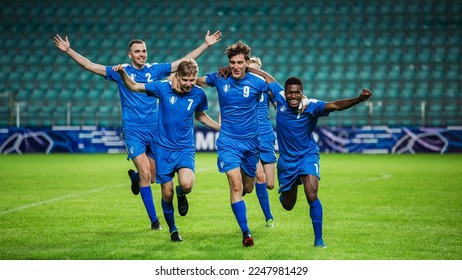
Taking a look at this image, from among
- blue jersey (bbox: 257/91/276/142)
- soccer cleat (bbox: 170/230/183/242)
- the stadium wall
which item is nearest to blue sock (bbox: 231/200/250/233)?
soccer cleat (bbox: 170/230/183/242)

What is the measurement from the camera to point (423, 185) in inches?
565

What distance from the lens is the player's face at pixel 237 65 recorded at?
26.2ft

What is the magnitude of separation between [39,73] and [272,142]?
76.5ft

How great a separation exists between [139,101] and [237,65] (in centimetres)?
182

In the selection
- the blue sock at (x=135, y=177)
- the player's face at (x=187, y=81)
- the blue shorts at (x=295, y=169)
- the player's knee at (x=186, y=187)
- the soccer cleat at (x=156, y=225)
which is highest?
the player's face at (x=187, y=81)

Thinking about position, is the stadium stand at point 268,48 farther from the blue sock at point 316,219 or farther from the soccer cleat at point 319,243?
the soccer cleat at point 319,243

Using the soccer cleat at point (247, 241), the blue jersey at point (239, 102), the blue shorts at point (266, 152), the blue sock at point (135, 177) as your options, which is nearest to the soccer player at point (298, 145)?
the blue jersey at point (239, 102)

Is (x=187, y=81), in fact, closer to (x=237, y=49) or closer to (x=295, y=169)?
(x=237, y=49)

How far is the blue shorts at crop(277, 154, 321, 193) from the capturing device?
756 cm

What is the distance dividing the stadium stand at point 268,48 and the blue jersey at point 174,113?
19504 mm

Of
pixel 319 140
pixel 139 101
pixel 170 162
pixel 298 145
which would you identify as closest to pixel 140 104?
pixel 139 101

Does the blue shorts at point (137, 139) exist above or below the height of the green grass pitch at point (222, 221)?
above

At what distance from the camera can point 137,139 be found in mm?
9258

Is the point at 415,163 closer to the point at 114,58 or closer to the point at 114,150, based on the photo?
the point at 114,150
